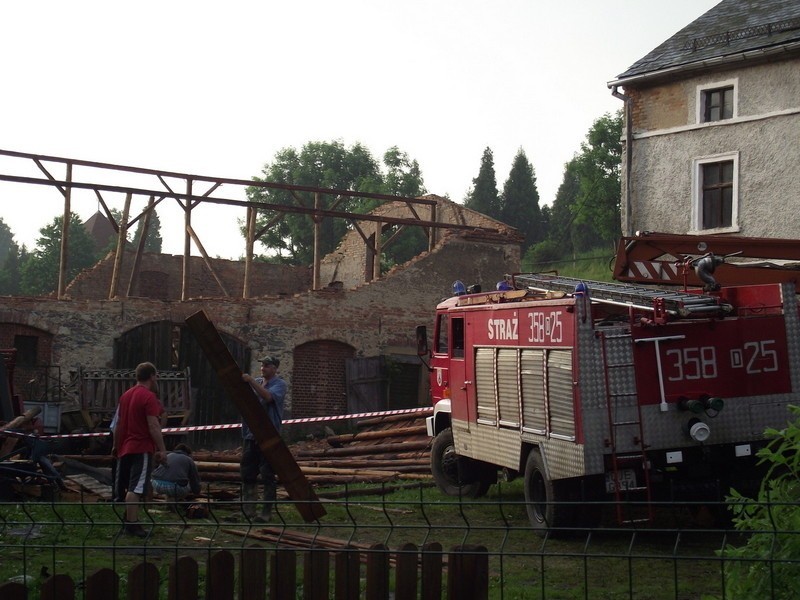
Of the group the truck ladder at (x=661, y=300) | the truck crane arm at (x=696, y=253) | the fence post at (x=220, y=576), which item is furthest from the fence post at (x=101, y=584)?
the truck crane arm at (x=696, y=253)

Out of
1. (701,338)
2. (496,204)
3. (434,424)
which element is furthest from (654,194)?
(496,204)

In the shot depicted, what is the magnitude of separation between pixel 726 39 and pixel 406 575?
19.6 metres

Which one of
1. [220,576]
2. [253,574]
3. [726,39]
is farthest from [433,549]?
[726,39]

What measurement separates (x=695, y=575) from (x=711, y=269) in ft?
13.1

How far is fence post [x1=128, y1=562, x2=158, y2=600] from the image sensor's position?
477 cm

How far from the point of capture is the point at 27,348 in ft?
75.9

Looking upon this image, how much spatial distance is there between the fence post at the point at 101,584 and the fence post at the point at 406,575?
1281 mm

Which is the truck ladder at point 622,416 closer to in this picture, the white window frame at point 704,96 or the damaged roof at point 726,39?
the damaged roof at point 726,39

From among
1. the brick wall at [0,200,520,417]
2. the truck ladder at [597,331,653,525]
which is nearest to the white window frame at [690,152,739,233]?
the brick wall at [0,200,520,417]

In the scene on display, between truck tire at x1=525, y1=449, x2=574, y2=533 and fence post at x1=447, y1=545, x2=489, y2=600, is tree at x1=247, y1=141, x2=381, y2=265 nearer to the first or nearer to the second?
truck tire at x1=525, y1=449, x2=574, y2=533

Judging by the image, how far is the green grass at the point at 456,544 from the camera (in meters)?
7.42

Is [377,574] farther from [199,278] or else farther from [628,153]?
[199,278]

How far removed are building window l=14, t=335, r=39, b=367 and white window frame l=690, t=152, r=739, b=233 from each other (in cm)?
1446

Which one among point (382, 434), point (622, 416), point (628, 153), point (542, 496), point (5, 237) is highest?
point (5, 237)
